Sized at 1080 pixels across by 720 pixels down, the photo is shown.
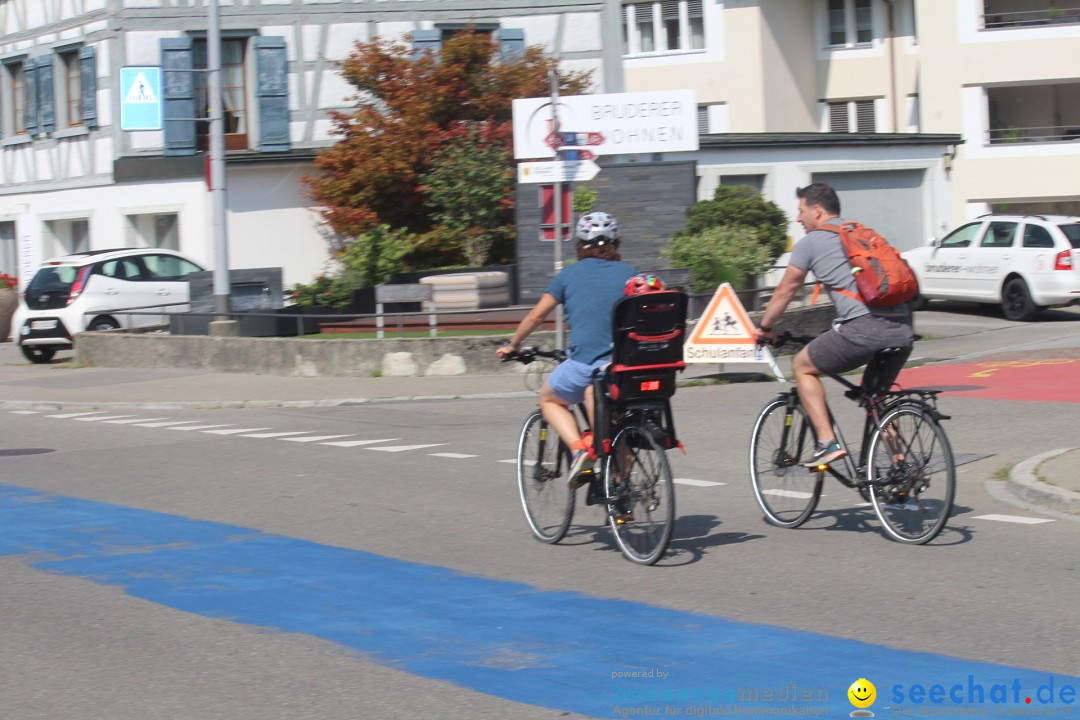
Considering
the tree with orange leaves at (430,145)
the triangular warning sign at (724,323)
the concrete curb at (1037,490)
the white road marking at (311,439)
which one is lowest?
the concrete curb at (1037,490)

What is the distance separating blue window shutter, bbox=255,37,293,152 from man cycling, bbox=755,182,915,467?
22406mm

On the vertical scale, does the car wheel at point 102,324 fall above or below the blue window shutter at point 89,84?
below

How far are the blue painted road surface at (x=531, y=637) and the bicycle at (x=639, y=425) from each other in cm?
71

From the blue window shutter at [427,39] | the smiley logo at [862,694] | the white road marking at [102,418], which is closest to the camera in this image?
the smiley logo at [862,694]

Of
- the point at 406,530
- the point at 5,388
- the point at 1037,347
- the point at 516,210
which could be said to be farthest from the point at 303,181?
the point at 406,530

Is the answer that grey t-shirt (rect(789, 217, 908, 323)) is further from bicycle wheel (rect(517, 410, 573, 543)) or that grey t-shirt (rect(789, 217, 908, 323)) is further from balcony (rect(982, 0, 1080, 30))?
balcony (rect(982, 0, 1080, 30))

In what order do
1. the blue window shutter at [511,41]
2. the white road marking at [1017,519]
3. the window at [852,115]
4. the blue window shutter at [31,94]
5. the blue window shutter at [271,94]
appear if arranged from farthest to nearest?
the window at [852,115]
the blue window shutter at [31,94]
the blue window shutter at [511,41]
the blue window shutter at [271,94]
the white road marking at [1017,519]

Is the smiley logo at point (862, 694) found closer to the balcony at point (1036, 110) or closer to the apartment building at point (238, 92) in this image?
the apartment building at point (238, 92)

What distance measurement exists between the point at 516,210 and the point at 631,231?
1958 mm

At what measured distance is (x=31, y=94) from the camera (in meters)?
31.2

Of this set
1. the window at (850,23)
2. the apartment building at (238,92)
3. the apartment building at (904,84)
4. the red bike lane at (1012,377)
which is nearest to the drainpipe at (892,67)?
the apartment building at (904,84)

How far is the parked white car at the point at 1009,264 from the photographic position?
926 inches

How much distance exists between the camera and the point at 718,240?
21.0 meters

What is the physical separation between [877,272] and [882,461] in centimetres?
102
